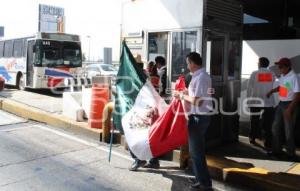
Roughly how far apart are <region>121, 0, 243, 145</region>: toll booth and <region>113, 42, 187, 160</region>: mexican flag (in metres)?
1.31

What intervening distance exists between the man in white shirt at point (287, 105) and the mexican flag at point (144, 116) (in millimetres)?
2096

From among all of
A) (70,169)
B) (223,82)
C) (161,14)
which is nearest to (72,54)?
Result: (161,14)

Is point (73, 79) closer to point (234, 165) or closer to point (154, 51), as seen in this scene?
point (154, 51)

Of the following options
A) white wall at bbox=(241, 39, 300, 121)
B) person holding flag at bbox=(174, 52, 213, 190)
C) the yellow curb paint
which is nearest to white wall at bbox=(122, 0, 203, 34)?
person holding flag at bbox=(174, 52, 213, 190)

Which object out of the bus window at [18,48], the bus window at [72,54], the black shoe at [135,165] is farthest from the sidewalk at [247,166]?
the bus window at [18,48]

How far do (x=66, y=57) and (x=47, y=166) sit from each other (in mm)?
13287

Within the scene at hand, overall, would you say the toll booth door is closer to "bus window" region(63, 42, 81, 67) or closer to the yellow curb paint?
the yellow curb paint

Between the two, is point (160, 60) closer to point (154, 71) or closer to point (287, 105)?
point (154, 71)

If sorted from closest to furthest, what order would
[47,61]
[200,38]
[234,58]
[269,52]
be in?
[200,38]
[234,58]
[269,52]
[47,61]

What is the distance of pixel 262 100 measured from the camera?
25.7 feet

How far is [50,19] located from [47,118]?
43035 mm

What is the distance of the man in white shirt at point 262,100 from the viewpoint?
7.80 m

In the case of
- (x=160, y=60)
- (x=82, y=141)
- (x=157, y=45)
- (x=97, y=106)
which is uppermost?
(x=157, y=45)

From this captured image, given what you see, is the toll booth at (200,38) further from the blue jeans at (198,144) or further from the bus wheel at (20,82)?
the bus wheel at (20,82)
